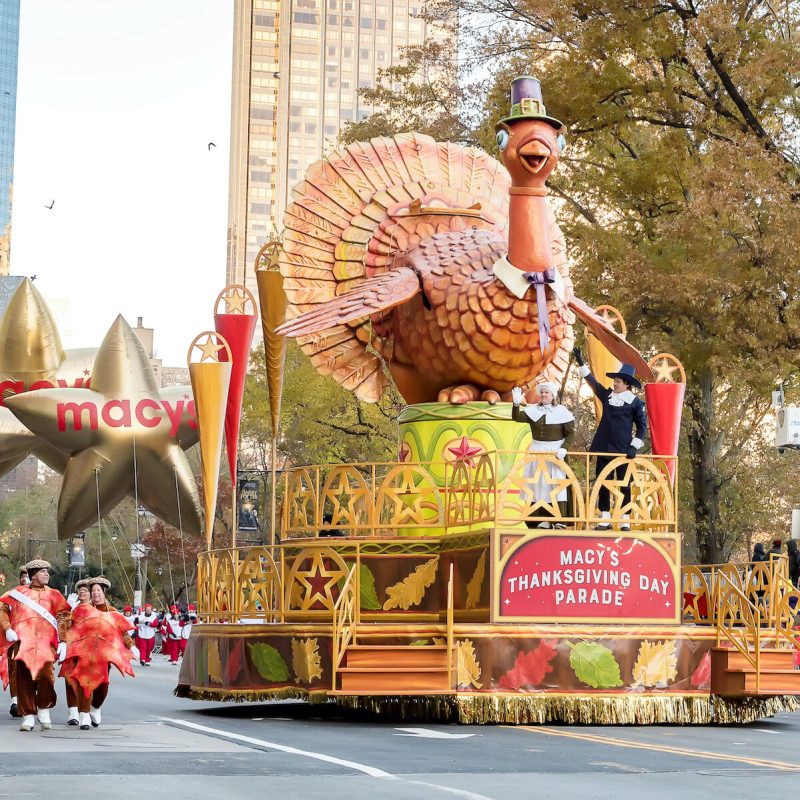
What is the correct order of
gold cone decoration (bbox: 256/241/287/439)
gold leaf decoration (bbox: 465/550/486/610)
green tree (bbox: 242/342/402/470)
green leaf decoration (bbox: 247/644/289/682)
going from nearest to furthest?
gold leaf decoration (bbox: 465/550/486/610)
green leaf decoration (bbox: 247/644/289/682)
gold cone decoration (bbox: 256/241/287/439)
green tree (bbox: 242/342/402/470)

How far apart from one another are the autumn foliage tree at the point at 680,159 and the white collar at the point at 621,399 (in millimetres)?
8131

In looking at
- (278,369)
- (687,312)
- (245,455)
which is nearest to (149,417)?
(278,369)

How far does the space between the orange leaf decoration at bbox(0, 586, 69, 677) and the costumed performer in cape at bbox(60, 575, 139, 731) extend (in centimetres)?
20

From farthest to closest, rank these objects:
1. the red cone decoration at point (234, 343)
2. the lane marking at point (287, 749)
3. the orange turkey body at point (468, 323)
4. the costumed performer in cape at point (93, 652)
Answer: the red cone decoration at point (234, 343) < the orange turkey body at point (468, 323) < the costumed performer in cape at point (93, 652) < the lane marking at point (287, 749)

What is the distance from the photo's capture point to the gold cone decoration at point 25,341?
26.2 metres

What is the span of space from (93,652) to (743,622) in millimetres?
6402

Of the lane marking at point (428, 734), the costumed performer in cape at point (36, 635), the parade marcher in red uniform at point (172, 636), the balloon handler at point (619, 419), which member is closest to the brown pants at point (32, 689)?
the costumed performer in cape at point (36, 635)

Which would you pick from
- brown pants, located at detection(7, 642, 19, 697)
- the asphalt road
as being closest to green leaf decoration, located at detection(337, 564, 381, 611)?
the asphalt road

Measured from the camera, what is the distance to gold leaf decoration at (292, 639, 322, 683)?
14.8 m

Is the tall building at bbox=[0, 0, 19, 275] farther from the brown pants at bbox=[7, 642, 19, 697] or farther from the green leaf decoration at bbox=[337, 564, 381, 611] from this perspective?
the brown pants at bbox=[7, 642, 19, 697]

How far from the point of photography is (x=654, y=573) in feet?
50.1

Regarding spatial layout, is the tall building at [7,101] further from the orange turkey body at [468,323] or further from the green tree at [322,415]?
the orange turkey body at [468,323]

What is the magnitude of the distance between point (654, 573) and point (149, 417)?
40.5 feet

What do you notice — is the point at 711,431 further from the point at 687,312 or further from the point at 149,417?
the point at 149,417
